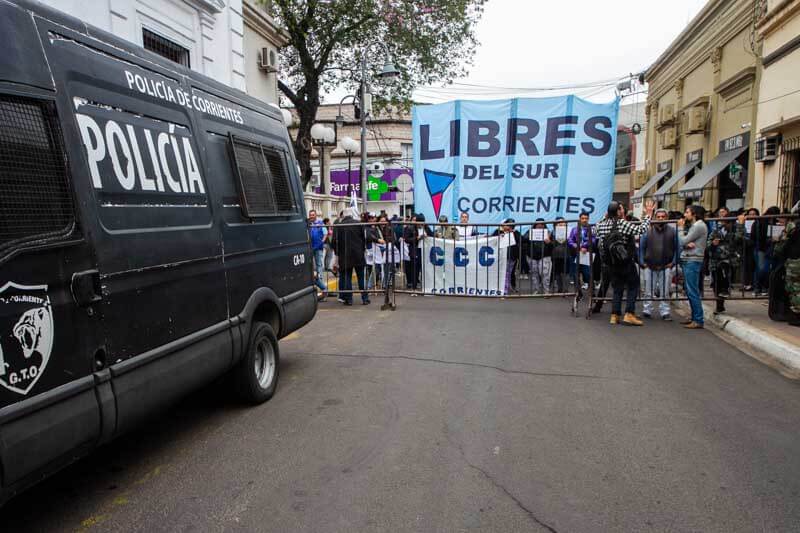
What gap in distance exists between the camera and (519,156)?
10.6m

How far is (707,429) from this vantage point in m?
4.45

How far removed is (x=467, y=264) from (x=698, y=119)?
12.1 m

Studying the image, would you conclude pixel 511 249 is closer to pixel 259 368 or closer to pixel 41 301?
pixel 259 368

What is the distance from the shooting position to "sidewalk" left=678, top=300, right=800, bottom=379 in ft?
20.9

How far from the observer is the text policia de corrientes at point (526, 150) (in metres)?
10.3

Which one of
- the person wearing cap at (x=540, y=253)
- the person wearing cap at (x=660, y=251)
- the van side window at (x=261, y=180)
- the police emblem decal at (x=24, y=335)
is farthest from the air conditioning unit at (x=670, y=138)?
the police emblem decal at (x=24, y=335)

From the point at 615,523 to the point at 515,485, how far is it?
629 millimetres

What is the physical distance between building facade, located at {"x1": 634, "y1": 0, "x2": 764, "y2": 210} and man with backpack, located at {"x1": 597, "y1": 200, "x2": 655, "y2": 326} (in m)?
7.09

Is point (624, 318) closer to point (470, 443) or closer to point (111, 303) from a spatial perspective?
point (470, 443)

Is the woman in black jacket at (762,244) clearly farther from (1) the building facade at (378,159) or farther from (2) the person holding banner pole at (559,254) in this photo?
(1) the building facade at (378,159)

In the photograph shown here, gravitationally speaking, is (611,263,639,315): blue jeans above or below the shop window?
below

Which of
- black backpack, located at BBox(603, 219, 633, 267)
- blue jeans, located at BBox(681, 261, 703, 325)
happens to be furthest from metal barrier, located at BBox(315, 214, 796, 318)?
blue jeans, located at BBox(681, 261, 703, 325)

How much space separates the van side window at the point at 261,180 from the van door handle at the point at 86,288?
1.82m

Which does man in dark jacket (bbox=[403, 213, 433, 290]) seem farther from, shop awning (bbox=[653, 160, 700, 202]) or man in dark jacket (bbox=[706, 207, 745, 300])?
shop awning (bbox=[653, 160, 700, 202])
